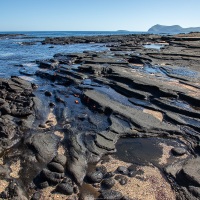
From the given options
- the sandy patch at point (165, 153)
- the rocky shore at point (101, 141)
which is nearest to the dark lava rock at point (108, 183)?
the rocky shore at point (101, 141)

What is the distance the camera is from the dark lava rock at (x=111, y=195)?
5422mm

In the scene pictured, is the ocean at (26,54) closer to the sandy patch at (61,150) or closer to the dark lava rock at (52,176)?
the sandy patch at (61,150)

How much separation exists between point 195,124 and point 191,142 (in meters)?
1.60

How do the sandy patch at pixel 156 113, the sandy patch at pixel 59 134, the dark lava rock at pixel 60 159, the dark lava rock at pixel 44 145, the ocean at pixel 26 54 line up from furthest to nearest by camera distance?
the ocean at pixel 26 54, the sandy patch at pixel 156 113, the sandy patch at pixel 59 134, the dark lava rock at pixel 44 145, the dark lava rock at pixel 60 159

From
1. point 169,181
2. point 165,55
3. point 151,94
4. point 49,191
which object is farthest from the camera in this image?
point 165,55

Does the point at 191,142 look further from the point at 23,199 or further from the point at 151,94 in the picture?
the point at 23,199

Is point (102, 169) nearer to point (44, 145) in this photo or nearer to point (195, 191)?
point (44, 145)

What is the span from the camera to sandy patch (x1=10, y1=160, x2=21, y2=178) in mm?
6203

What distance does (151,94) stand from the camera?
42.3ft

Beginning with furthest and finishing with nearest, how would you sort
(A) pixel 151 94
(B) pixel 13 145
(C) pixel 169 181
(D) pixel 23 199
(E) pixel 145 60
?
(E) pixel 145 60, (A) pixel 151 94, (B) pixel 13 145, (C) pixel 169 181, (D) pixel 23 199

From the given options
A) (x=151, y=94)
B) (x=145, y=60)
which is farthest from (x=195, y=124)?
(x=145, y=60)

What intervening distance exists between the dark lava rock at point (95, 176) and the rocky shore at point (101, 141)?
0.03 metres

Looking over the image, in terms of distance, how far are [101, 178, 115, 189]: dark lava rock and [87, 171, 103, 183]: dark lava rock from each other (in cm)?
15

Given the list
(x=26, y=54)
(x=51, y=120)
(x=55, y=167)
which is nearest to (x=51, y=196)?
(x=55, y=167)
